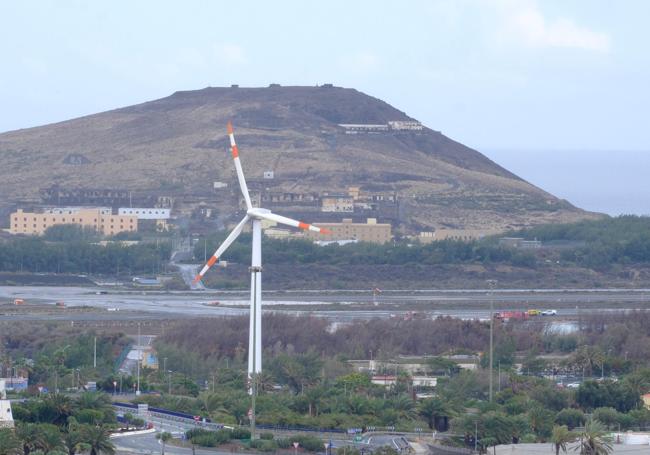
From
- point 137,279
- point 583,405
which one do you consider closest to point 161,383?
point 583,405

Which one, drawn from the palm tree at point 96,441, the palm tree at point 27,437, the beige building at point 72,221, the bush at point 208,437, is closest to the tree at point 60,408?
the bush at point 208,437

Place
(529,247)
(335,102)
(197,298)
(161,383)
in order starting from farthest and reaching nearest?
(335,102), (529,247), (197,298), (161,383)

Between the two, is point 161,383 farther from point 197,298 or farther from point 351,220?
point 351,220

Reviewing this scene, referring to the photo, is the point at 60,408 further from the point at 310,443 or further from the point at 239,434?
the point at 310,443

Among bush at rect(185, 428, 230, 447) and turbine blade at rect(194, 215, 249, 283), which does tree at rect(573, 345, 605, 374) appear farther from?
bush at rect(185, 428, 230, 447)

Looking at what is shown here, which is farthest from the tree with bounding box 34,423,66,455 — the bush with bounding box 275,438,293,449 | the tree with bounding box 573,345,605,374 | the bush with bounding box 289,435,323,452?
the tree with bounding box 573,345,605,374

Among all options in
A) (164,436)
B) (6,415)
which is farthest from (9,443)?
(164,436)

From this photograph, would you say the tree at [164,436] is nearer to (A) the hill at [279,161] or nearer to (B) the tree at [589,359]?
(B) the tree at [589,359]
